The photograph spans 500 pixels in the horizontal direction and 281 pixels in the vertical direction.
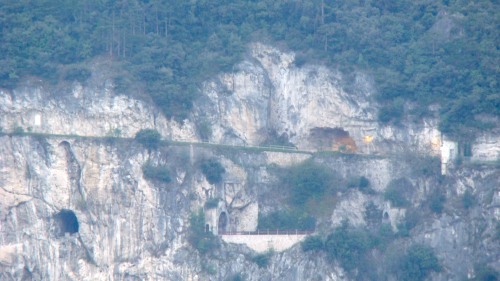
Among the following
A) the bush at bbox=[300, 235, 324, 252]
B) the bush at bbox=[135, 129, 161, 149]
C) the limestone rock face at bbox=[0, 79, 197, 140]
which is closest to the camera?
the bush at bbox=[300, 235, 324, 252]

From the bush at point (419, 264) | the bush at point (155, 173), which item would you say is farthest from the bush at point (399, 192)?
the bush at point (155, 173)

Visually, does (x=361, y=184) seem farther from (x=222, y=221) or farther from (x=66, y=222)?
(x=66, y=222)

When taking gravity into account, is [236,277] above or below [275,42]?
below

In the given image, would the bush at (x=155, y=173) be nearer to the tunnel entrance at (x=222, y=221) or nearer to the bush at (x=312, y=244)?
the tunnel entrance at (x=222, y=221)

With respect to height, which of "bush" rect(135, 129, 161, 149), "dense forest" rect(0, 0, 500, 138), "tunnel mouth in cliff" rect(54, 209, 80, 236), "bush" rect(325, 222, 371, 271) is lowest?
"bush" rect(325, 222, 371, 271)

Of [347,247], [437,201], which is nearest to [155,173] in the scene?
[347,247]

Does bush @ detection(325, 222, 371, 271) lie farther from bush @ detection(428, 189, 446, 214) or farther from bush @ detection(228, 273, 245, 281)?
bush @ detection(228, 273, 245, 281)

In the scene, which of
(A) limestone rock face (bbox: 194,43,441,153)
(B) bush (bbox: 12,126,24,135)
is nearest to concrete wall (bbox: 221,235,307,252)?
(A) limestone rock face (bbox: 194,43,441,153)
